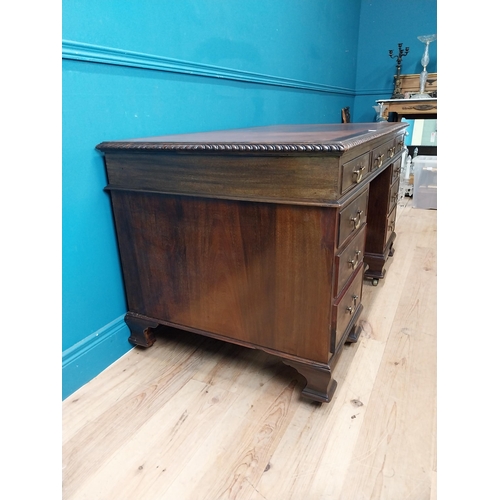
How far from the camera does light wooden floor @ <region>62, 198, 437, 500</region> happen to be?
828mm

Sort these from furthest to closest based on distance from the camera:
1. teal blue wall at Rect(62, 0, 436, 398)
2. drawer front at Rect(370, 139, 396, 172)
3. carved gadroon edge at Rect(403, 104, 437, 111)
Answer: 1. carved gadroon edge at Rect(403, 104, 437, 111)
2. drawer front at Rect(370, 139, 396, 172)
3. teal blue wall at Rect(62, 0, 436, 398)

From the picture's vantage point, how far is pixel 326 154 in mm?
840

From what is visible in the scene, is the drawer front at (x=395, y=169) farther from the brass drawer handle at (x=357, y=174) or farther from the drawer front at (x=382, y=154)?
the brass drawer handle at (x=357, y=174)

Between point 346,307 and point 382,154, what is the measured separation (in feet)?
2.02

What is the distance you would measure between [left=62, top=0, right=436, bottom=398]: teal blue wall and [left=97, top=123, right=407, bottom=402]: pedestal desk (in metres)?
0.08

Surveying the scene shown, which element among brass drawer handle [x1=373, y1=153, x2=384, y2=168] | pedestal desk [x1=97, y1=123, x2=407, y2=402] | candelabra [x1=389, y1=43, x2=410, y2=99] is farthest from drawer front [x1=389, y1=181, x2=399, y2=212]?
candelabra [x1=389, y1=43, x2=410, y2=99]

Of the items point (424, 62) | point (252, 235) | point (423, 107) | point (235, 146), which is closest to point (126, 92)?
point (235, 146)

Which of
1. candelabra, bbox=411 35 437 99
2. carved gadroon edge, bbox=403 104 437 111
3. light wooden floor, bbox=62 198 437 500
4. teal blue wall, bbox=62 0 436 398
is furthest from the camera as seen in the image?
candelabra, bbox=411 35 437 99

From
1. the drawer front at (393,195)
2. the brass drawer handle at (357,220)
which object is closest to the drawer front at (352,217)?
the brass drawer handle at (357,220)

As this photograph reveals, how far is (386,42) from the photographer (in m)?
3.75

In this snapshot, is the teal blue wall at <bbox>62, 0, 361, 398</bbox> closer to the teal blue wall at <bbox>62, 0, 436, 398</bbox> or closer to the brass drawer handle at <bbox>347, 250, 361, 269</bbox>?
the teal blue wall at <bbox>62, 0, 436, 398</bbox>

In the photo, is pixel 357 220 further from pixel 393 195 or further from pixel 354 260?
pixel 393 195

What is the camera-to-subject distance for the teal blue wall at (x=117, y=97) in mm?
1052
